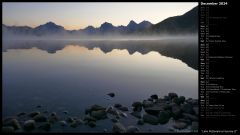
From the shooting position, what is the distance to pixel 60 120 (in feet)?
23.5

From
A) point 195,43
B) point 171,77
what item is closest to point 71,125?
point 171,77

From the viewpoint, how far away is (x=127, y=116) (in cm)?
735

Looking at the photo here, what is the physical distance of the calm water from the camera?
7.54 m

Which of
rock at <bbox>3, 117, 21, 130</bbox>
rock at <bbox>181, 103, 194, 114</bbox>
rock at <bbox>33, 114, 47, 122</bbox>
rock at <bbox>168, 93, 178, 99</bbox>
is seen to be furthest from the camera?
rock at <bbox>168, 93, 178, 99</bbox>

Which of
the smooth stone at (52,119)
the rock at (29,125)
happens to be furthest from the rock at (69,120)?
the rock at (29,125)

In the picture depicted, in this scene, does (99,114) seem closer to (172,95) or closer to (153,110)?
(153,110)

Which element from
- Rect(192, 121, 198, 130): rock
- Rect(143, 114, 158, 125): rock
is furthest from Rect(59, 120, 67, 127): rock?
Rect(192, 121, 198, 130): rock

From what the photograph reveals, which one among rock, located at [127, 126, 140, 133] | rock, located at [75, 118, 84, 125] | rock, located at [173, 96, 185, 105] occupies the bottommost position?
rock, located at [127, 126, 140, 133]

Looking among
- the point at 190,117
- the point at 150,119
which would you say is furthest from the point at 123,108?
the point at 190,117

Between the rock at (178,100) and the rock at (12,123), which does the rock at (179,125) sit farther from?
the rock at (12,123)

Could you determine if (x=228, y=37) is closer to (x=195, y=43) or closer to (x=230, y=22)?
(x=230, y=22)

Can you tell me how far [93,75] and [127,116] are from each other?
4.19ft

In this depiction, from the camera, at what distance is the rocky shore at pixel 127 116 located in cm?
669

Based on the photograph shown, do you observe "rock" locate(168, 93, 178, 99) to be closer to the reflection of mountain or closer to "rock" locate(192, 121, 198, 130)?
the reflection of mountain
